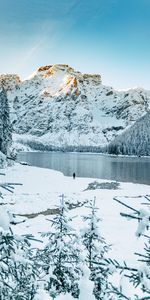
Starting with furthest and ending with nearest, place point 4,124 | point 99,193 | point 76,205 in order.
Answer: point 4,124 → point 99,193 → point 76,205

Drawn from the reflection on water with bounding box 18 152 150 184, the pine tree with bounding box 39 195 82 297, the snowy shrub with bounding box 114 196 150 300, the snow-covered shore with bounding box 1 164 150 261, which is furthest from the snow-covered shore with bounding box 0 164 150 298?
the reflection on water with bounding box 18 152 150 184

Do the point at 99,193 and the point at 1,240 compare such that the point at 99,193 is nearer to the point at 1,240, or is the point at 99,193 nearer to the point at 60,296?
the point at 60,296

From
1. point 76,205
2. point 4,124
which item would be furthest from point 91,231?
point 4,124

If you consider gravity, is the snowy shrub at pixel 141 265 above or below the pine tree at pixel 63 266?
above

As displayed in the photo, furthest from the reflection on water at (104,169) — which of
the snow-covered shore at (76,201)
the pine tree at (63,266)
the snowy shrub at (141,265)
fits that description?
the snowy shrub at (141,265)

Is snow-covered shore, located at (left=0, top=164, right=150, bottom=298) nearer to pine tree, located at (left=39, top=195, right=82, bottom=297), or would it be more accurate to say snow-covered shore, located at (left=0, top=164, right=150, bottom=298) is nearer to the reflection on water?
pine tree, located at (left=39, top=195, right=82, bottom=297)

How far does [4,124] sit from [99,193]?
31.7 meters

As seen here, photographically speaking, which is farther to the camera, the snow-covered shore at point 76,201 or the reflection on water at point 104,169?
the reflection on water at point 104,169

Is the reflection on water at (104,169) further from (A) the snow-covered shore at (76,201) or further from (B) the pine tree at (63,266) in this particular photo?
(B) the pine tree at (63,266)

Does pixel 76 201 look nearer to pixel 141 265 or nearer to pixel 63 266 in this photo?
pixel 63 266

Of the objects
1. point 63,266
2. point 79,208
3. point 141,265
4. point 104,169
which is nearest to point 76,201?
point 79,208

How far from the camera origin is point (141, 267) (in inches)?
109

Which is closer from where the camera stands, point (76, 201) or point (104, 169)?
point (76, 201)

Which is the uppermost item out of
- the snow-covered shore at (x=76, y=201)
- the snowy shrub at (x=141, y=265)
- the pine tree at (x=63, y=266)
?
the snowy shrub at (x=141, y=265)
